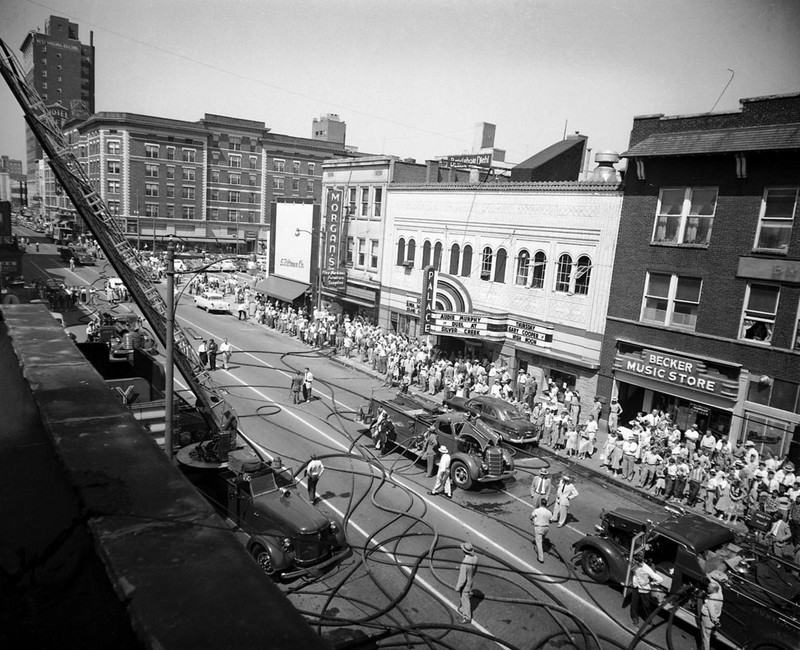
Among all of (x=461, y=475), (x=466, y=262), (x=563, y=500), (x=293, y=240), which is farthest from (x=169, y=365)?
(x=293, y=240)

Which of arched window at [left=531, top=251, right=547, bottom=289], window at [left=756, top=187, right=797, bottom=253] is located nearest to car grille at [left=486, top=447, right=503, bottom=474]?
window at [left=756, top=187, right=797, bottom=253]

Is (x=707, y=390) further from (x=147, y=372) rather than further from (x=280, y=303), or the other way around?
(x=280, y=303)

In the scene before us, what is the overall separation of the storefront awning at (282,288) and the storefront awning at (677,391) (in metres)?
27.2

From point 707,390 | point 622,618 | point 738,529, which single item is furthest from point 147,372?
point 707,390

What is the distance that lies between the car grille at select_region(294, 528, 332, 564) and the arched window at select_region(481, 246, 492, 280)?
21.3 metres

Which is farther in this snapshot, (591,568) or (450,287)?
(450,287)

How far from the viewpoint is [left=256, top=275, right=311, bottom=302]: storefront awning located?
45875 millimetres

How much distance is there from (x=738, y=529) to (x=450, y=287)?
19216 mm

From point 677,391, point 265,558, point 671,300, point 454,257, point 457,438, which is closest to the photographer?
point 265,558

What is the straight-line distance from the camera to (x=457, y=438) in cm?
1834

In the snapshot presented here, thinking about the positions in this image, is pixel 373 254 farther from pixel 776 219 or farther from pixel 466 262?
pixel 776 219

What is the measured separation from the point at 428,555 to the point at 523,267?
1913cm

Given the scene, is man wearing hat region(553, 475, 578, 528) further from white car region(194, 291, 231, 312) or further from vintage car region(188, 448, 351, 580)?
white car region(194, 291, 231, 312)

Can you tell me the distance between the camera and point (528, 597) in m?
11.8
